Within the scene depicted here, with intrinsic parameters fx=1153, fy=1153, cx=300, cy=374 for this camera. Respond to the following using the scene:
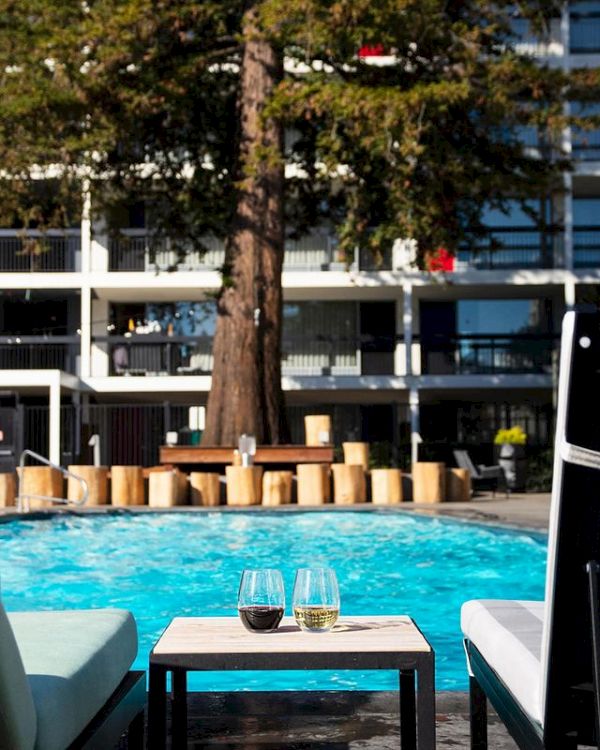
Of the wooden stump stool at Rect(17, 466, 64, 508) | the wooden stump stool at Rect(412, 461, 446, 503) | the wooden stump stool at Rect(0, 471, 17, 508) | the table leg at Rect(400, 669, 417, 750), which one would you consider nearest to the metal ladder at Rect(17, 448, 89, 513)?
the wooden stump stool at Rect(17, 466, 64, 508)

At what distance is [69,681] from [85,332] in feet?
90.3

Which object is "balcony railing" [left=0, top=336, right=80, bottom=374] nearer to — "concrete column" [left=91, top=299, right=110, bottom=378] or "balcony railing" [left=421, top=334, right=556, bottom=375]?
"concrete column" [left=91, top=299, right=110, bottom=378]

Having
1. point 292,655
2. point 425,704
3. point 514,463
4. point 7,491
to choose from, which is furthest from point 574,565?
point 514,463

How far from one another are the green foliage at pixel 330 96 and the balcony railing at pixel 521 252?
25.9 ft

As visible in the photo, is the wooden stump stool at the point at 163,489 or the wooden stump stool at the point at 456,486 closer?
the wooden stump stool at the point at 163,489

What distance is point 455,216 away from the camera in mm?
20422

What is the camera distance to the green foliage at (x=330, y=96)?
17953 mm

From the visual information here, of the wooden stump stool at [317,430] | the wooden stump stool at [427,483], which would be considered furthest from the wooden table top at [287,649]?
the wooden stump stool at [317,430]

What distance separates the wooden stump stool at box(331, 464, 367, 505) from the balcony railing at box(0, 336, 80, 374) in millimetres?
14106

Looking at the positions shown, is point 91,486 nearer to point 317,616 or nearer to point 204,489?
point 204,489

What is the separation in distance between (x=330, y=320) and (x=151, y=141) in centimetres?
1056

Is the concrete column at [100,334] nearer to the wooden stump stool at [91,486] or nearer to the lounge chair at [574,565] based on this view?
the wooden stump stool at [91,486]

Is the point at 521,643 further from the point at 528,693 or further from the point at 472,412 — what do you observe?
the point at 472,412

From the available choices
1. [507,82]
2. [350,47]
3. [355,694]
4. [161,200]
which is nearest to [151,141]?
[161,200]
